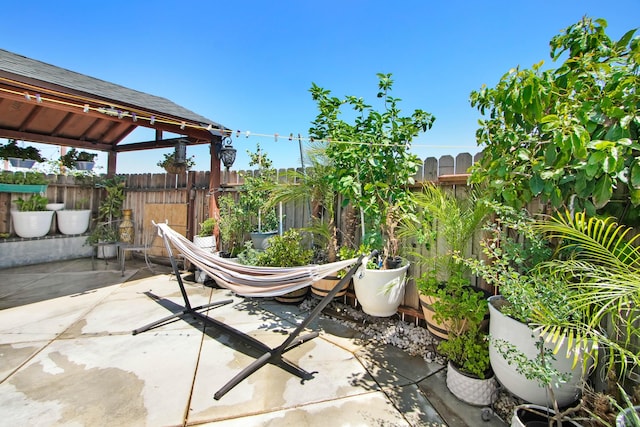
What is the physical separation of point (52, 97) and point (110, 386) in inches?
127

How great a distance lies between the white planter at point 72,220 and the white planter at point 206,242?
315cm

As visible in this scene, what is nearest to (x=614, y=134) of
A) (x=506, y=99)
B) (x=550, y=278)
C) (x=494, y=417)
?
(x=506, y=99)

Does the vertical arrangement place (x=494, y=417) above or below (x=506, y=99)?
below

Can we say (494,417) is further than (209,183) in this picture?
No

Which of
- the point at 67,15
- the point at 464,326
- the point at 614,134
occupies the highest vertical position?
the point at 67,15

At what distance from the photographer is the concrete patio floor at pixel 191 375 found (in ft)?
5.55

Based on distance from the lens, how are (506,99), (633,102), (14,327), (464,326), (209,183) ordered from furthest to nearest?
(209,183) < (14,327) < (464,326) < (506,99) < (633,102)

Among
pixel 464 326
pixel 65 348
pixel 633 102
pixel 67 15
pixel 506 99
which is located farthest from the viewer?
pixel 67 15

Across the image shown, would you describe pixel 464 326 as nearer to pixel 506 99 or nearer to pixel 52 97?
pixel 506 99

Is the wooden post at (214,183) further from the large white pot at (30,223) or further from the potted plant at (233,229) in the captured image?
the large white pot at (30,223)

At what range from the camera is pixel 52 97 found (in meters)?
3.28

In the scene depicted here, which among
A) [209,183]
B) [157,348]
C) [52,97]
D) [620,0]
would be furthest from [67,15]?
[620,0]

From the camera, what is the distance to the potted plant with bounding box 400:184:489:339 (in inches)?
82.8

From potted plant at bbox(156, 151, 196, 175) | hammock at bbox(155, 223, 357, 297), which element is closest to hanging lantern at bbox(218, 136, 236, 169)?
potted plant at bbox(156, 151, 196, 175)
